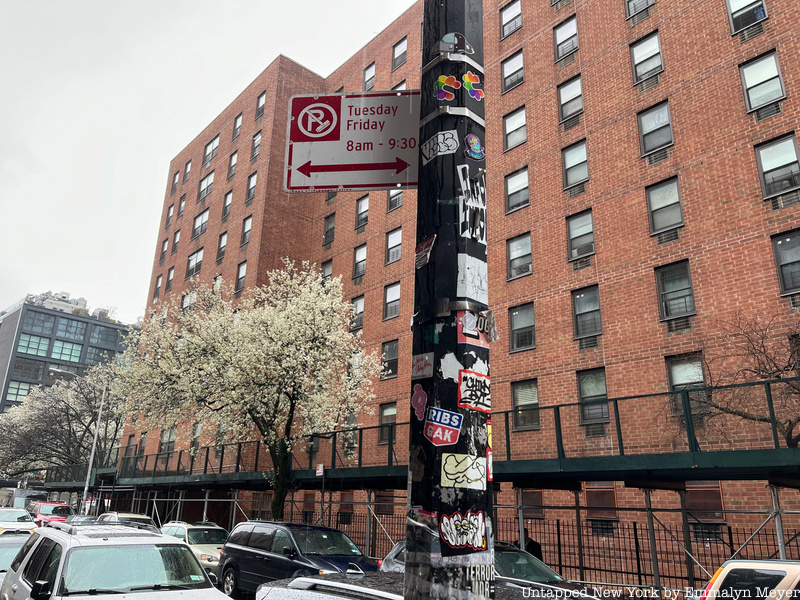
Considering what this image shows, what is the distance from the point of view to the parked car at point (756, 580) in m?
6.08

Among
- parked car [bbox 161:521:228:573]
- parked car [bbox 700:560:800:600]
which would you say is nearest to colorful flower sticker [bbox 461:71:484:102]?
parked car [bbox 700:560:800:600]

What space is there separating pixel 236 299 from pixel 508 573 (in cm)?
2864

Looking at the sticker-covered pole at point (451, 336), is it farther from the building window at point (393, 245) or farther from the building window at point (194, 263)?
the building window at point (194, 263)

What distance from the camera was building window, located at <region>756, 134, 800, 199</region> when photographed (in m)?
17.4

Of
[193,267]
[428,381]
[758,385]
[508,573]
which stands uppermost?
[193,267]

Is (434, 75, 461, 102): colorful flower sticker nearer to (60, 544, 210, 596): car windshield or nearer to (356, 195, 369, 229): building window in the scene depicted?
(60, 544, 210, 596): car windshield

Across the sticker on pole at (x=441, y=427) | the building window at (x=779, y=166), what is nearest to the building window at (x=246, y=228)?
the building window at (x=779, y=166)

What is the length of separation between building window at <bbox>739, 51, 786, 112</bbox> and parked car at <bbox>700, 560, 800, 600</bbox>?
53.4 feet

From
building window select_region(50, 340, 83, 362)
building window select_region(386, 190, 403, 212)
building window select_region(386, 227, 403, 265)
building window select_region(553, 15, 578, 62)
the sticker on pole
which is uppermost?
building window select_region(50, 340, 83, 362)

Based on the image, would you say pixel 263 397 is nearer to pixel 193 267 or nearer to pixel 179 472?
pixel 179 472

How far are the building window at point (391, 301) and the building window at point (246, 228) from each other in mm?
11526


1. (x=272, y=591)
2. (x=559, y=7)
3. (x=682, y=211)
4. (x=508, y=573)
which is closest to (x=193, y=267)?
(x=559, y=7)

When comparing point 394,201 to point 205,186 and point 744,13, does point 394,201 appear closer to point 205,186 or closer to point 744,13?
point 744,13

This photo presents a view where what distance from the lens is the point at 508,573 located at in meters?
9.70
